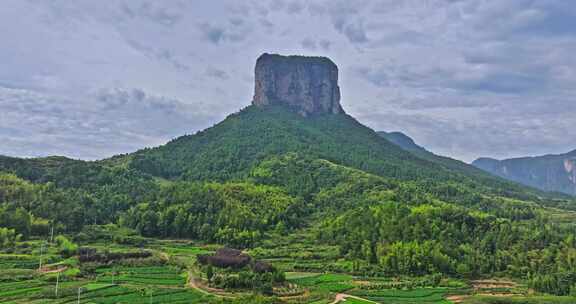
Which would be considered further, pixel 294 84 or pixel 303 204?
pixel 294 84

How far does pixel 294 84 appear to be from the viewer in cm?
19088

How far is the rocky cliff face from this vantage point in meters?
190

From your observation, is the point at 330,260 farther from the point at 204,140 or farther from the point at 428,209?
the point at 204,140

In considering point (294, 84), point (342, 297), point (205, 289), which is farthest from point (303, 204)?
point (294, 84)

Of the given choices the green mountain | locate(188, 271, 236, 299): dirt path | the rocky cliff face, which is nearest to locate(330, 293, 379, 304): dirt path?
locate(188, 271, 236, 299): dirt path

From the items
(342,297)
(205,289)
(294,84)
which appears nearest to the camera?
(205,289)

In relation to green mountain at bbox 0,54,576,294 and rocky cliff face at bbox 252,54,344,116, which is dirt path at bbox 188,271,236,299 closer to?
green mountain at bbox 0,54,576,294

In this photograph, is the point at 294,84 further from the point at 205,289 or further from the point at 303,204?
the point at 205,289

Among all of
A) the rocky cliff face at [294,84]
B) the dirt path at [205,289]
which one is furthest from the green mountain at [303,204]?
the rocky cliff face at [294,84]

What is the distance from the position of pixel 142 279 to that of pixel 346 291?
956 inches

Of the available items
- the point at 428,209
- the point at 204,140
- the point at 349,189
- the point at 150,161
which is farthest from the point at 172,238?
the point at 204,140

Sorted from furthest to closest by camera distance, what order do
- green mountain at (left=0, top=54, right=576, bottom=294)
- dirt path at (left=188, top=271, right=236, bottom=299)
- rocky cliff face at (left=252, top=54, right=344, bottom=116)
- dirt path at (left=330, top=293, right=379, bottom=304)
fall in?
rocky cliff face at (left=252, top=54, right=344, bottom=116) → green mountain at (left=0, top=54, right=576, bottom=294) → dirt path at (left=330, top=293, right=379, bottom=304) → dirt path at (left=188, top=271, right=236, bottom=299)

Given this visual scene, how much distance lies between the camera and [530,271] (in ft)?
220

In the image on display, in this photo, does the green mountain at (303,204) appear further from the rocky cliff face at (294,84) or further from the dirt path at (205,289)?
the rocky cliff face at (294,84)
